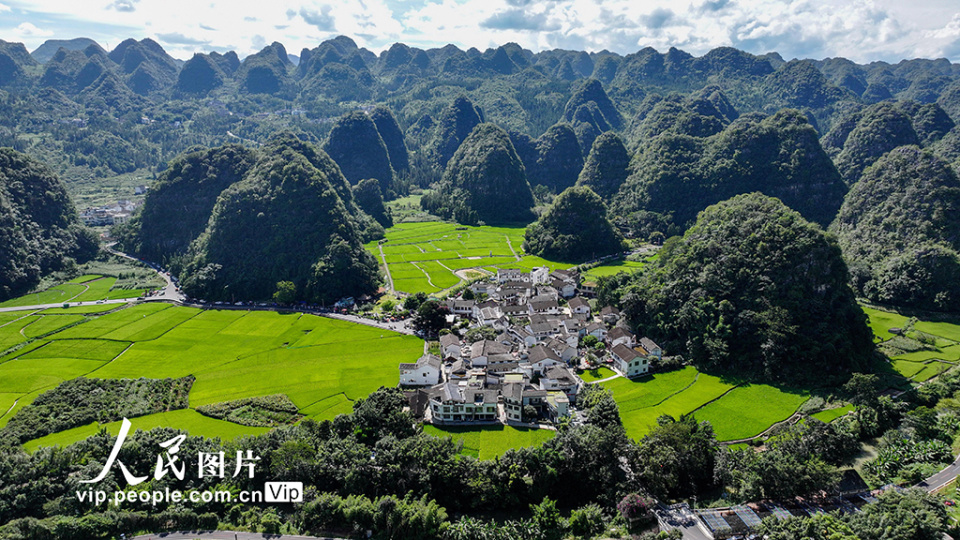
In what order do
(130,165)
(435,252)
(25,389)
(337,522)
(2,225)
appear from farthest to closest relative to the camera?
(130,165)
(435,252)
(2,225)
(25,389)
(337,522)

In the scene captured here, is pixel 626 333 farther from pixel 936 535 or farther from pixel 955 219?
pixel 955 219

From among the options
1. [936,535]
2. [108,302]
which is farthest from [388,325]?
[936,535]

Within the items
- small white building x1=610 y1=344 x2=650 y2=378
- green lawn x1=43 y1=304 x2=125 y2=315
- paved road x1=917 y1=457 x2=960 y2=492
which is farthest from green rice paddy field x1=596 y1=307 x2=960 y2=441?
green lawn x1=43 y1=304 x2=125 y2=315

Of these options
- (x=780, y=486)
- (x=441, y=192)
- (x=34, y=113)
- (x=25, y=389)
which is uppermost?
(x=34, y=113)

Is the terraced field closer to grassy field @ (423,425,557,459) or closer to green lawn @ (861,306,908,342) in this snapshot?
green lawn @ (861,306,908,342)

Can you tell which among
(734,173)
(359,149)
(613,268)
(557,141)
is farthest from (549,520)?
(359,149)

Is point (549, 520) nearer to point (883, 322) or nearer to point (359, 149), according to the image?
point (883, 322)
